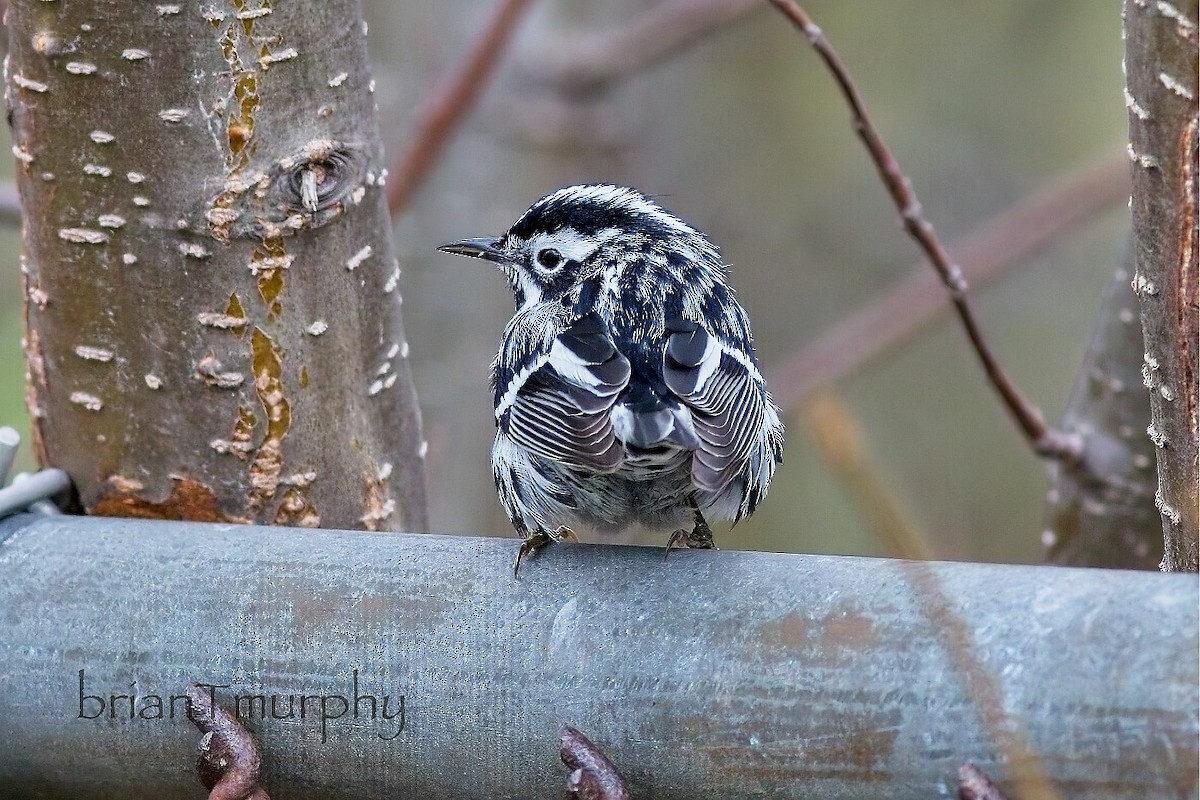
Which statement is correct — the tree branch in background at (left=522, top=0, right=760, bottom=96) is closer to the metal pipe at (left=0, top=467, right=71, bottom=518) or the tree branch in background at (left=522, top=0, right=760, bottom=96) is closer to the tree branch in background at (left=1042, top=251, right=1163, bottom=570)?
the tree branch in background at (left=1042, top=251, right=1163, bottom=570)

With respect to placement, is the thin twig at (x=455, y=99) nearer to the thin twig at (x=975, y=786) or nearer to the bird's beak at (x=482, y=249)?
the bird's beak at (x=482, y=249)

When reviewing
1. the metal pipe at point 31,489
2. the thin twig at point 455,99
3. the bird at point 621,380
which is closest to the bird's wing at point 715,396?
the bird at point 621,380

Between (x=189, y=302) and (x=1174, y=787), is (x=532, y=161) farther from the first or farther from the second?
(x=1174, y=787)

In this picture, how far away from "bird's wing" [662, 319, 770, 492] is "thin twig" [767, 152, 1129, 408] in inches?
72.9

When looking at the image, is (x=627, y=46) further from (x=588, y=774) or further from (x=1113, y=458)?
(x=588, y=774)

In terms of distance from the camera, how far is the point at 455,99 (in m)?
4.10

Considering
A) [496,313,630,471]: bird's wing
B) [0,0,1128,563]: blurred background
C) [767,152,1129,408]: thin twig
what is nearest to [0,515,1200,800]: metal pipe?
[496,313,630,471]: bird's wing

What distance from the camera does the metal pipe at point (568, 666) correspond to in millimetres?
1679

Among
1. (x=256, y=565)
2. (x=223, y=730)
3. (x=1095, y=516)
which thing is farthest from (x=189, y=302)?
(x=1095, y=516)

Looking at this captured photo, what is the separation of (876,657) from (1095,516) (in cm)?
182

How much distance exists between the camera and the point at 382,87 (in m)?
5.67

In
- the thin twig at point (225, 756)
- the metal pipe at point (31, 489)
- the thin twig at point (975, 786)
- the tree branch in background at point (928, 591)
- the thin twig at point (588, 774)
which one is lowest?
the thin twig at point (225, 756)

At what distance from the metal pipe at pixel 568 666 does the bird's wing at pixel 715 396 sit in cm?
36

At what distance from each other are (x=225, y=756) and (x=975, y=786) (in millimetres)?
1091
